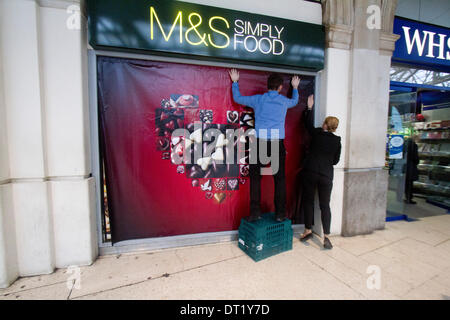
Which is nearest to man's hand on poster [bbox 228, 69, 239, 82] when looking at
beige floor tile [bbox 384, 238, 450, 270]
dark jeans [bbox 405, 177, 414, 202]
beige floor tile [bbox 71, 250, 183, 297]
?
beige floor tile [bbox 71, 250, 183, 297]

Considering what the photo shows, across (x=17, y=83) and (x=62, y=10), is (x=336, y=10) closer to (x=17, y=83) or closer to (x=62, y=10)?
(x=62, y=10)

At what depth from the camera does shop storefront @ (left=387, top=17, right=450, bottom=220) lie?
3748mm

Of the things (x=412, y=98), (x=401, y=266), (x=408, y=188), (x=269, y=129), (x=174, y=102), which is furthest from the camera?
(x=408, y=188)

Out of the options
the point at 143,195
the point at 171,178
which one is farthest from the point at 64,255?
the point at 171,178

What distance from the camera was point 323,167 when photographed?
2.79 meters

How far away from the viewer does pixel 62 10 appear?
2221 millimetres

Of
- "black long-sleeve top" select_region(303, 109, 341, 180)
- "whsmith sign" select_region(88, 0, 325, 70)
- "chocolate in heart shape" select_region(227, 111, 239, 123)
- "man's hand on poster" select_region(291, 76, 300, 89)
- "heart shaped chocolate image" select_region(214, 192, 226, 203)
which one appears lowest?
"heart shaped chocolate image" select_region(214, 192, 226, 203)

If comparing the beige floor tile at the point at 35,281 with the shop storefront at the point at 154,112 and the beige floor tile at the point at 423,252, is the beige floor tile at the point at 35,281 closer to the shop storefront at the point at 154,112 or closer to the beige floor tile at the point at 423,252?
the shop storefront at the point at 154,112

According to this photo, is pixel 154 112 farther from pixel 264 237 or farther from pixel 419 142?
pixel 419 142

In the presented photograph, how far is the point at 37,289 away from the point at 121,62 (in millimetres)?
2610

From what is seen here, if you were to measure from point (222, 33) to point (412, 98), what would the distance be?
12.8ft

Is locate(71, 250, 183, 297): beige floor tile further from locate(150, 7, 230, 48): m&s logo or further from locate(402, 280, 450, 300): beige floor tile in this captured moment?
locate(150, 7, 230, 48): m&s logo

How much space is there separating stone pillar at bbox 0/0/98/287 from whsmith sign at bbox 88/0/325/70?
0.35 meters

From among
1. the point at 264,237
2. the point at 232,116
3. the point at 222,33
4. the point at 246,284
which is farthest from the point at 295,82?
the point at 246,284
